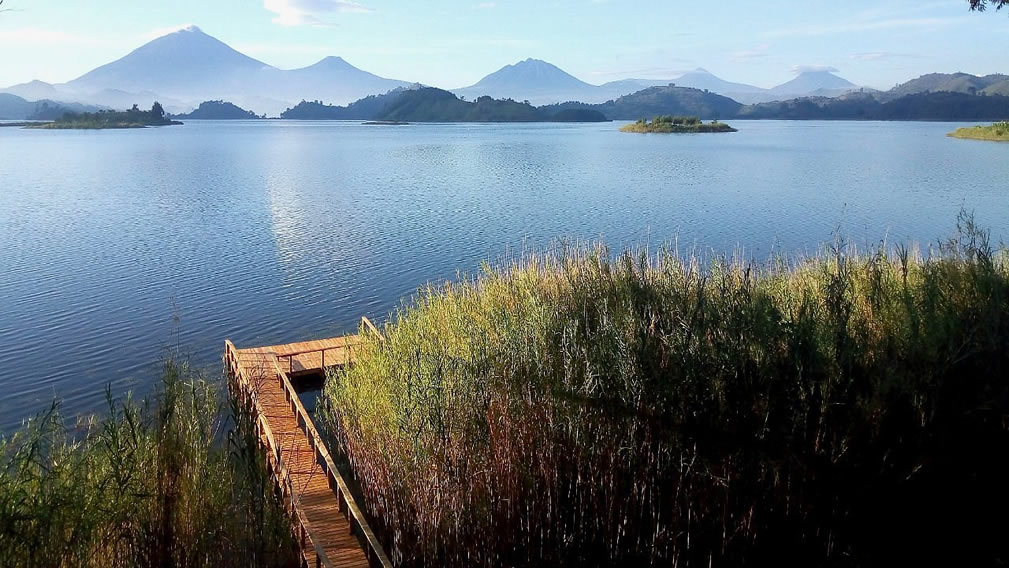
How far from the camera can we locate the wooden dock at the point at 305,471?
733 centimetres

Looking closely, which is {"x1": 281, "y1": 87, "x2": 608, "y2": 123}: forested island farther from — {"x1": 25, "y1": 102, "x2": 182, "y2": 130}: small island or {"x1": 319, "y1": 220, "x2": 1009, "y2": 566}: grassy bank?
{"x1": 319, "y1": 220, "x2": 1009, "y2": 566}: grassy bank

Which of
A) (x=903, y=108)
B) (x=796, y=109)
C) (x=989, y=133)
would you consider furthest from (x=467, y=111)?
(x=989, y=133)

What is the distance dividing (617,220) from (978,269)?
2036cm

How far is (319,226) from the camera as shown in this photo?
31250mm

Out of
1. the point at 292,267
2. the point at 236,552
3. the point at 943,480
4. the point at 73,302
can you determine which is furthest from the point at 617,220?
the point at 236,552

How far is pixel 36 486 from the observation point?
18.2ft

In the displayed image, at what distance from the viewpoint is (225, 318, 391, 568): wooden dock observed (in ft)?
24.1

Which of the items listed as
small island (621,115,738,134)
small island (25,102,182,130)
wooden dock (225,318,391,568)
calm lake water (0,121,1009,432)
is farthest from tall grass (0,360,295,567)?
small island (25,102,182,130)

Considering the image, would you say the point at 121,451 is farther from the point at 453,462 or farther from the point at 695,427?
the point at 695,427

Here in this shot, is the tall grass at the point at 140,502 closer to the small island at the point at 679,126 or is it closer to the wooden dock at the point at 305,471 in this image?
the wooden dock at the point at 305,471

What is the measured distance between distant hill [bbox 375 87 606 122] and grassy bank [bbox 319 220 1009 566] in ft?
562

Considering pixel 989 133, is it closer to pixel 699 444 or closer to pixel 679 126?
pixel 679 126

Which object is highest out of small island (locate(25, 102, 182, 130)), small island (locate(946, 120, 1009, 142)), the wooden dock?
small island (locate(25, 102, 182, 130))

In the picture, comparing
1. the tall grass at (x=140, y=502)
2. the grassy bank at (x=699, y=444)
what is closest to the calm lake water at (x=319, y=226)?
the tall grass at (x=140, y=502)
